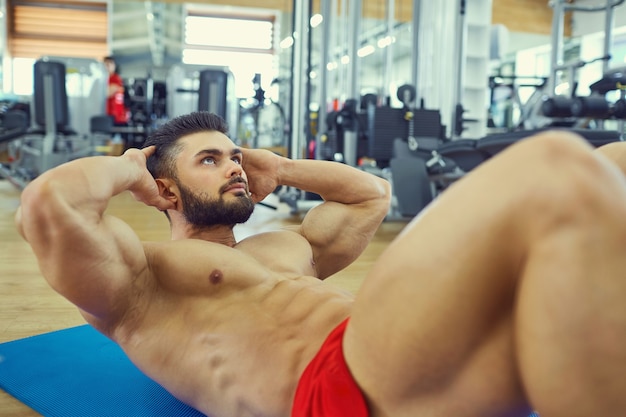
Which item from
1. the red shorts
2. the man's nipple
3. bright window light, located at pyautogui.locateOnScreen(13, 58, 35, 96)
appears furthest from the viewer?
bright window light, located at pyautogui.locateOnScreen(13, 58, 35, 96)

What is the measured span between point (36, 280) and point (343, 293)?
1.77 m

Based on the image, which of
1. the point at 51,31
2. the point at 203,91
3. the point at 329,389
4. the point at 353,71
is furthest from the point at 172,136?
the point at 51,31

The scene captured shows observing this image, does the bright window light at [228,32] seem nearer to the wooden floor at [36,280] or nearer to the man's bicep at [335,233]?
the wooden floor at [36,280]

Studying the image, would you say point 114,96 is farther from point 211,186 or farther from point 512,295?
point 512,295

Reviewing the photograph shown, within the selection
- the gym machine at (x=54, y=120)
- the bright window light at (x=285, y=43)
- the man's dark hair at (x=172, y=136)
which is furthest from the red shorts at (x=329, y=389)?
the bright window light at (x=285, y=43)

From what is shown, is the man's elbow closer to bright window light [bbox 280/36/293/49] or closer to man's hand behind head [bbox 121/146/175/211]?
man's hand behind head [bbox 121/146/175/211]

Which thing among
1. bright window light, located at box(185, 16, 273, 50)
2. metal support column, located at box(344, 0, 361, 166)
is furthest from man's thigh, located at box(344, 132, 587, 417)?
bright window light, located at box(185, 16, 273, 50)

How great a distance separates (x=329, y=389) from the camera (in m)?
1.00

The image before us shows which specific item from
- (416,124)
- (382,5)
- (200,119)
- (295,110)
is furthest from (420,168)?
(382,5)

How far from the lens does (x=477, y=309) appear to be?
83 centimetres

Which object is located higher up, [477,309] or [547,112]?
[547,112]

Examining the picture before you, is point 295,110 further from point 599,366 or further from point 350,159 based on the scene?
point 599,366

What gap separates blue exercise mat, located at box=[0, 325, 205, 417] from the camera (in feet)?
4.58

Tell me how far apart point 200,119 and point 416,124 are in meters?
3.48
